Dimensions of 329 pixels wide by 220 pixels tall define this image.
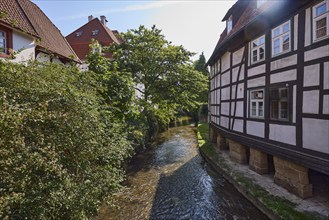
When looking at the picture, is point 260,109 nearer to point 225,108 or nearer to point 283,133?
point 283,133

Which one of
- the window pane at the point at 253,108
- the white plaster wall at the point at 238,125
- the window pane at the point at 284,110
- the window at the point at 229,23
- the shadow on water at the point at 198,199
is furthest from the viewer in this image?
the window at the point at 229,23

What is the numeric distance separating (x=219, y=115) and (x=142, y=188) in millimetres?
7166

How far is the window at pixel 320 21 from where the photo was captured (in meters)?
5.63

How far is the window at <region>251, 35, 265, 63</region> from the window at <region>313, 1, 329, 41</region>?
2.47m

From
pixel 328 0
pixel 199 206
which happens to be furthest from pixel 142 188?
pixel 328 0

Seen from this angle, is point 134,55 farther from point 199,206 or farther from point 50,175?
point 50,175

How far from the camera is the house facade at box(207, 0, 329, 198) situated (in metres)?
5.83

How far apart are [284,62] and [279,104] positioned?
1.54 metres

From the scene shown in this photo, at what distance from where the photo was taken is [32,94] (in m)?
4.61

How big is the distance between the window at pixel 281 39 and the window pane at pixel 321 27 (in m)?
1.15

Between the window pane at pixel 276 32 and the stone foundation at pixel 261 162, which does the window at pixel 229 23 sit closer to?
the window pane at pixel 276 32

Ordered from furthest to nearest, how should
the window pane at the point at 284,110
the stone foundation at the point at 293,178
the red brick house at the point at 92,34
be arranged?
the red brick house at the point at 92,34 → the window pane at the point at 284,110 → the stone foundation at the point at 293,178

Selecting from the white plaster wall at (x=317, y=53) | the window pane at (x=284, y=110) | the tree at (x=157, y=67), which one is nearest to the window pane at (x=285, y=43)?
the white plaster wall at (x=317, y=53)

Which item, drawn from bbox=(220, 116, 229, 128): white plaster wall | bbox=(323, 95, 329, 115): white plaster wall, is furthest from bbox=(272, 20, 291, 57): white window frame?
bbox=(220, 116, 229, 128): white plaster wall
